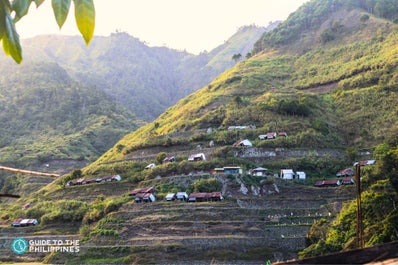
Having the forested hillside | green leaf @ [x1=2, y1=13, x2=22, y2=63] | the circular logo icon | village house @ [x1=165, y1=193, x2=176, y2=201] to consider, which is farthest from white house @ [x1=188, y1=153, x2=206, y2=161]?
green leaf @ [x1=2, y1=13, x2=22, y2=63]

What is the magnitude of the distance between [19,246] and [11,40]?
4144 cm

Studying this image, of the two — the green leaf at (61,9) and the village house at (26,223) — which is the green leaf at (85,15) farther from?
the village house at (26,223)

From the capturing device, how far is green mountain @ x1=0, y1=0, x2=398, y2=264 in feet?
110

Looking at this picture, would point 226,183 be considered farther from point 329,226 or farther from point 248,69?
point 248,69

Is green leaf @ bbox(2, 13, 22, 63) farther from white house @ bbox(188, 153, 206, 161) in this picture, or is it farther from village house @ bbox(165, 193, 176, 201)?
white house @ bbox(188, 153, 206, 161)

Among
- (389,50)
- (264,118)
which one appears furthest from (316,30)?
(264,118)

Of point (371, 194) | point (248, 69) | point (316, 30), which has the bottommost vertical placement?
point (371, 194)

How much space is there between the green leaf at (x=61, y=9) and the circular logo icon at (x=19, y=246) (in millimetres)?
40194

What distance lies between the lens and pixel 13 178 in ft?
231

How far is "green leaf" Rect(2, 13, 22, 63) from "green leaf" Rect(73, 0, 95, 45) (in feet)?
0.76

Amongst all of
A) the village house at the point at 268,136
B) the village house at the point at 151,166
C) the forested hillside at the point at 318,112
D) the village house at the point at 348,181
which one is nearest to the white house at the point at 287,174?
the forested hillside at the point at 318,112

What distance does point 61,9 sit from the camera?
6.23 ft

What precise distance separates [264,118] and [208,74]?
123426 millimetres

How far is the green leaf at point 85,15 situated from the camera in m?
1.88
